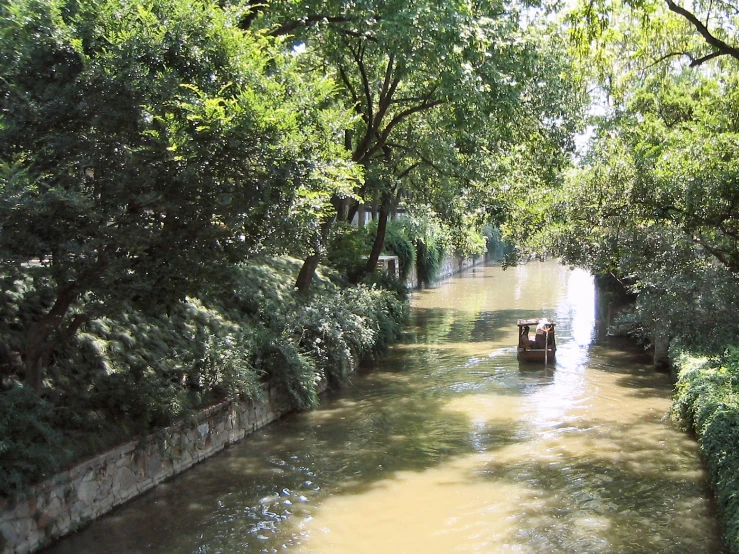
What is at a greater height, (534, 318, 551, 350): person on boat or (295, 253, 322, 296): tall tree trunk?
(295, 253, 322, 296): tall tree trunk

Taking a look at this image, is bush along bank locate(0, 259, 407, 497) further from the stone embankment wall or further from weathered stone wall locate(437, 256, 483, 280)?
weathered stone wall locate(437, 256, 483, 280)

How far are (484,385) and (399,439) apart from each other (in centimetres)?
452

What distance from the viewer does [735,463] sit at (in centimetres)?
740

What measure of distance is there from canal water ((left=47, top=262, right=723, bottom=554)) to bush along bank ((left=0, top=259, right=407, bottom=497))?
91cm

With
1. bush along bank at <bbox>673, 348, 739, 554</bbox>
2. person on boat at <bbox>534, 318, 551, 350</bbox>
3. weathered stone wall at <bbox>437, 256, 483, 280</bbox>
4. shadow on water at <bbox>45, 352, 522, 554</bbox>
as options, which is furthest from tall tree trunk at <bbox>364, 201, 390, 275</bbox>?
weathered stone wall at <bbox>437, 256, 483, 280</bbox>

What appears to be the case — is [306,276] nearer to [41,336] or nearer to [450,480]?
[450,480]

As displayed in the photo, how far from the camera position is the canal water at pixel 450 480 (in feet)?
24.6

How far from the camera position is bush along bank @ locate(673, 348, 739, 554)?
282 inches

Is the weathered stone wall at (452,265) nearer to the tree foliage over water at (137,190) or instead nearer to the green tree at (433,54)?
the green tree at (433,54)

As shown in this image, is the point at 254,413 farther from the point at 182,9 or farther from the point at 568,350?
the point at 568,350

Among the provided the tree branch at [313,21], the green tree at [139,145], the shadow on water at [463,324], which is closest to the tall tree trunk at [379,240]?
the shadow on water at [463,324]

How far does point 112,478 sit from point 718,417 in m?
7.37

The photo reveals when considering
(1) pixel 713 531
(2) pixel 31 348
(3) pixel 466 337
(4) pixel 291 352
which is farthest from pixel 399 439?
(3) pixel 466 337

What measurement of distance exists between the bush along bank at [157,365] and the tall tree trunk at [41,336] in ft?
1.19
